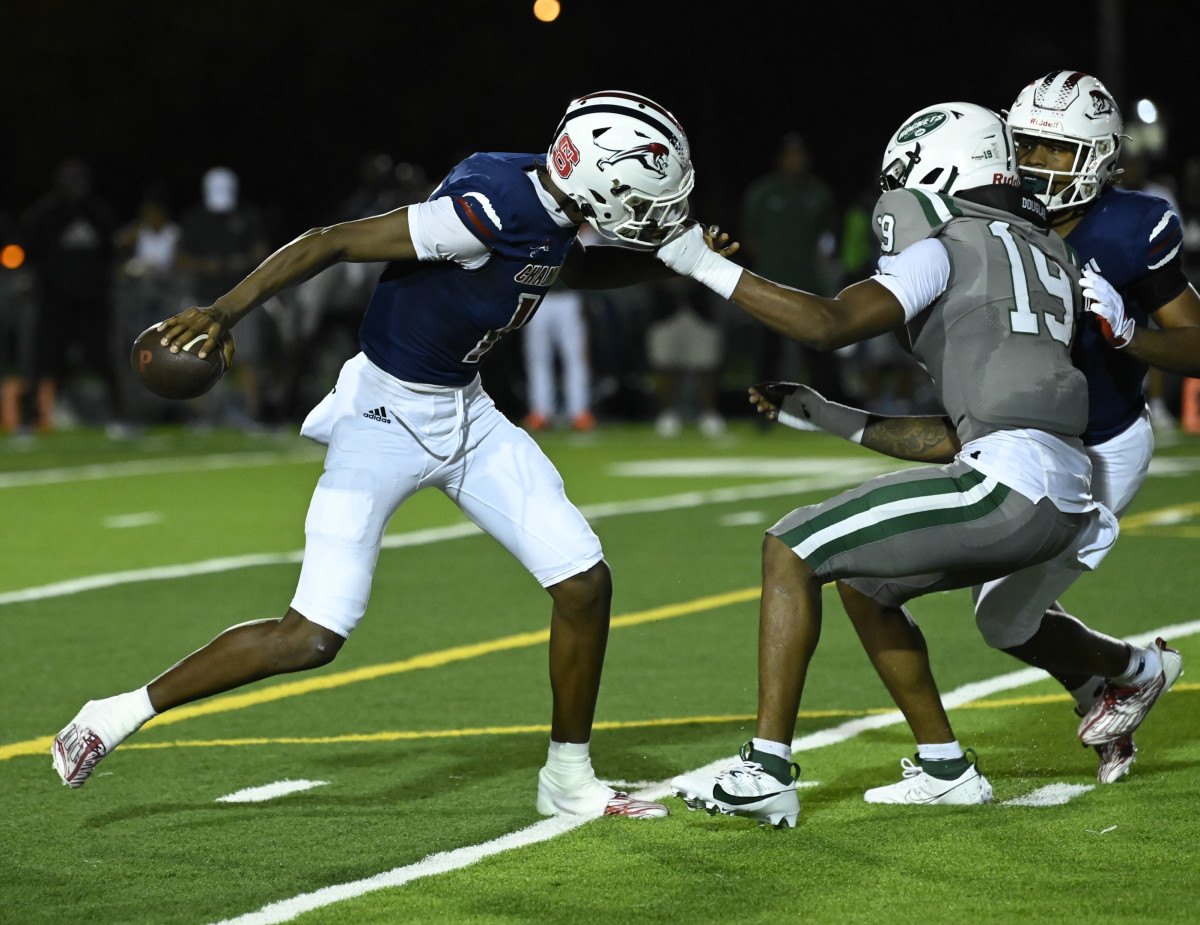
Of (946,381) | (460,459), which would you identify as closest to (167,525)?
(460,459)

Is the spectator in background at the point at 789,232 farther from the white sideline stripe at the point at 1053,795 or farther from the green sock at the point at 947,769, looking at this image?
the green sock at the point at 947,769

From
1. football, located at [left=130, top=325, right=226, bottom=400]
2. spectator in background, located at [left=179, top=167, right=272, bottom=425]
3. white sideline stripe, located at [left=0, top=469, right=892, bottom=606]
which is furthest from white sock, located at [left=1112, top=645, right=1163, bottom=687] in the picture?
spectator in background, located at [left=179, top=167, right=272, bottom=425]

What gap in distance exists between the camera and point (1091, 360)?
569 cm

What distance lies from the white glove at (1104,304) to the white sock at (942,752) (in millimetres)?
1141

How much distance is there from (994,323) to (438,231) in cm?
141

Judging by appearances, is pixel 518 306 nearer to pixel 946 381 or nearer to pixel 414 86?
pixel 946 381

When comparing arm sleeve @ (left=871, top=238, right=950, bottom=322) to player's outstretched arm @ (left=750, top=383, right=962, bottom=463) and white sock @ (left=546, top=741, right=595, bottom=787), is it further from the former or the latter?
white sock @ (left=546, top=741, right=595, bottom=787)

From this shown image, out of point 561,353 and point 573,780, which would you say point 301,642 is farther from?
point 561,353

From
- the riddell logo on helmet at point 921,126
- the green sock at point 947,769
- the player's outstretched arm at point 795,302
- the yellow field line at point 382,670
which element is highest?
the riddell logo on helmet at point 921,126

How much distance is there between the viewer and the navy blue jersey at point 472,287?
519 cm

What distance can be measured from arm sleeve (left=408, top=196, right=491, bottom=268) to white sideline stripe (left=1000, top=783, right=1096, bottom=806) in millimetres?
2030

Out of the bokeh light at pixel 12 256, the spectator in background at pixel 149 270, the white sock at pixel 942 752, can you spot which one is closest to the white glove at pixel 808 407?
the white sock at pixel 942 752

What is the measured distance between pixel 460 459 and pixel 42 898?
1571 mm

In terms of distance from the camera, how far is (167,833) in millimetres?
5141
